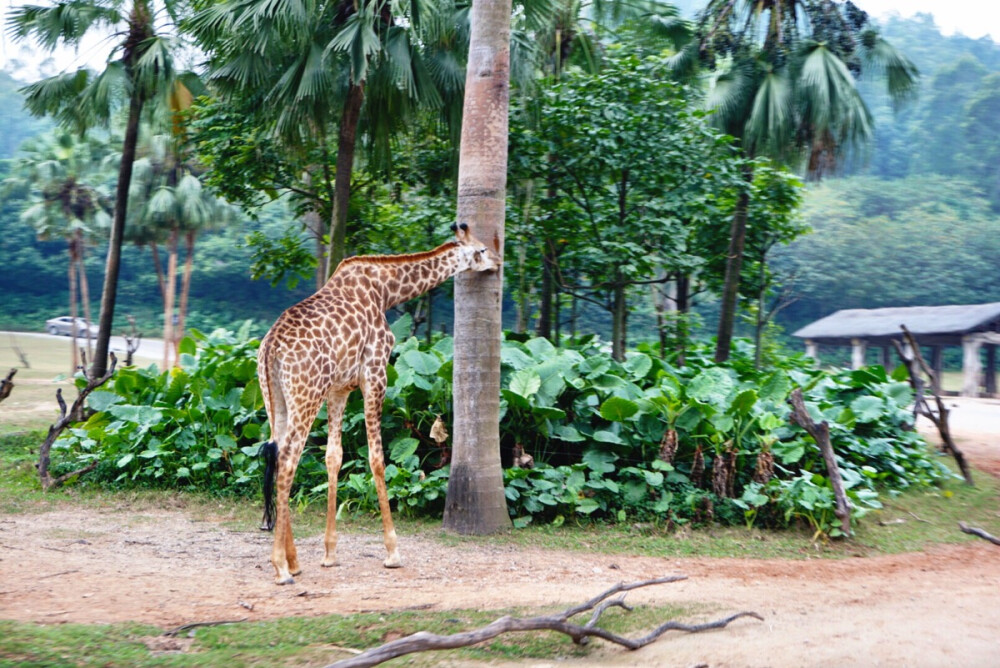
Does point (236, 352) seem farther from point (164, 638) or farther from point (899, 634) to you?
point (899, 634)

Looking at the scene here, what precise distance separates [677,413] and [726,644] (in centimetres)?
379

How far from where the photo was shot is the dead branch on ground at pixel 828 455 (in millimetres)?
7789

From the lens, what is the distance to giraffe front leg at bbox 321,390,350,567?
260 inches

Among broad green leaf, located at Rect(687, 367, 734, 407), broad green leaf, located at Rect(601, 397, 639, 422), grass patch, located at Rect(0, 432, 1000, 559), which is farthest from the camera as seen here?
broad green leaf, located at Rect(687, 367, 734, 407)

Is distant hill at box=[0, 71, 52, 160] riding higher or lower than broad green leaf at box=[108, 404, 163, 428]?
higher

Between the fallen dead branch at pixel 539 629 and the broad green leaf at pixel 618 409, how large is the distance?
9.74ft

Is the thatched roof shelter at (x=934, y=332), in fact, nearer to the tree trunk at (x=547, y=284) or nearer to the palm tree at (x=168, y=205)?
the tree trunk at (x=547, y=284)

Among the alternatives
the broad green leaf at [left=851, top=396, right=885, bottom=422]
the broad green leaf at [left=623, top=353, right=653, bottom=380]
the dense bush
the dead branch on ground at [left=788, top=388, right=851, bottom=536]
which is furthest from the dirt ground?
the broad green leaf at [left=623, top=353, right=653, bottom=380]

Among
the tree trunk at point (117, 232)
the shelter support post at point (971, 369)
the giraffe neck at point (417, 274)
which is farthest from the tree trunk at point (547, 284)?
the shelter support post at point (971, 369)

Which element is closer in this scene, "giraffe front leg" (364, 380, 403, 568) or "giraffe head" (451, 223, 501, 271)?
"giraffe front leg" (364, 380, 403, 568)

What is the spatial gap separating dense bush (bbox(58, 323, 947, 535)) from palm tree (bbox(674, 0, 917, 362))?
4.43 m

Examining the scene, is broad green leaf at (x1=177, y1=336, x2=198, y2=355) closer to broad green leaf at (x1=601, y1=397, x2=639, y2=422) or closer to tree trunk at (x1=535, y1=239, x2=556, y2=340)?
tree trunk at (x1=535, y1=239, x2=556, y2=340)

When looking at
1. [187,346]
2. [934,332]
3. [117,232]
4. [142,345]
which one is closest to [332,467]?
[187,346]

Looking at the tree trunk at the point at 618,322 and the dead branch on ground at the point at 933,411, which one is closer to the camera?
the dead branch on ground at the point at 933,411
